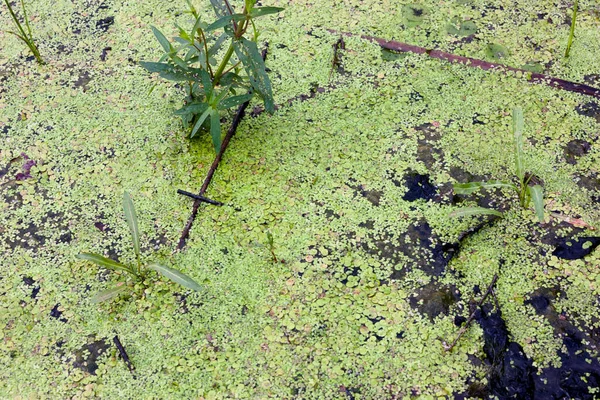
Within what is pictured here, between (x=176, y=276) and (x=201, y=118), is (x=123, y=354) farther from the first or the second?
(x=201, y=118)

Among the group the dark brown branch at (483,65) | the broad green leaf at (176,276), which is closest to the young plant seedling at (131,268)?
the broad green leaf at (176,276)

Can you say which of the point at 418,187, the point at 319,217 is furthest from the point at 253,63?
the point at 418,187

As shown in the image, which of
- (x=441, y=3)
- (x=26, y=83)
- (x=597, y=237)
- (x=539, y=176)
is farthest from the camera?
(x=441, y=3)

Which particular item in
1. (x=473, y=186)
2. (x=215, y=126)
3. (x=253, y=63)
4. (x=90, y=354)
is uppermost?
(x=253, y=63)

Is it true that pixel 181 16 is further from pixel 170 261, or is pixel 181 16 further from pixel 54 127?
pixel 170 261

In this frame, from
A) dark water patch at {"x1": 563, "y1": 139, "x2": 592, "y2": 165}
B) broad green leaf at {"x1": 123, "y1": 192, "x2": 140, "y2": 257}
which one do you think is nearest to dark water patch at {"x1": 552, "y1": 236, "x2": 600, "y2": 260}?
dark water patch at {"x1": 563, "y1": 139, "x2": 592, "y2": 165}

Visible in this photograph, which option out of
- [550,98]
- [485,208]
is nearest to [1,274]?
[485,208]

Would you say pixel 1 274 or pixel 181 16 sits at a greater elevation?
pixel 181 16
